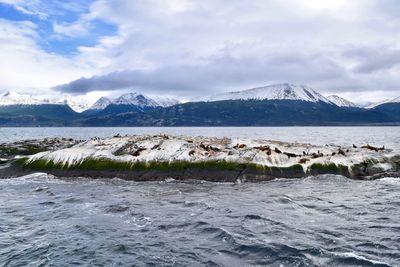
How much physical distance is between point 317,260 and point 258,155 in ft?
73.6

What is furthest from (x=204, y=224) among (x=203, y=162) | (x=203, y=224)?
(x=203, y=162)

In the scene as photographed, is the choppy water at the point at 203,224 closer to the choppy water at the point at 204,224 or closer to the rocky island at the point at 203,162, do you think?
the choppy water at the point at 204,224

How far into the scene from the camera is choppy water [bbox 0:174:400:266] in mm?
17469

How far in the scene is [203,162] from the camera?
3891 cm

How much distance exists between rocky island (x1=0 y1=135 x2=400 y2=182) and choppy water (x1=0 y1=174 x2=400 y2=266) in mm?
2457

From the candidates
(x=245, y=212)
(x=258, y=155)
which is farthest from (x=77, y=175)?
(x=245, y=212)

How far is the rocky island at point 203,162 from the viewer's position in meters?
37.7

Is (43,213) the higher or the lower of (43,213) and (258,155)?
the lower

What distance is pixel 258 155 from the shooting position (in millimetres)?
38969

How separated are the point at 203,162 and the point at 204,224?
16468mm

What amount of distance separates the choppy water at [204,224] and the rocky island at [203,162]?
2457 mm

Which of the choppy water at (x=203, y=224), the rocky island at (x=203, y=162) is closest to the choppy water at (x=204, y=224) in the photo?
the choppy water at (x=203, y=224)

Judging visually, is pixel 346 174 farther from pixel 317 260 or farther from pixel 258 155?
pixel 317 260

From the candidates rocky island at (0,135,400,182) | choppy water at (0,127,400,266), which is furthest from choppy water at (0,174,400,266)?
rocky island at (0,135,400,182)
